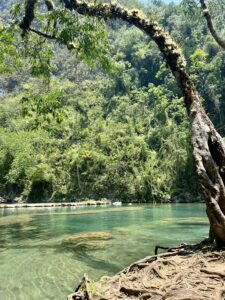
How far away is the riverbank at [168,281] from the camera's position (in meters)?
5.88

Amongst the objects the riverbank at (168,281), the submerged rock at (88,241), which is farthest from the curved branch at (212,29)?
the submerged rock at (88,241)

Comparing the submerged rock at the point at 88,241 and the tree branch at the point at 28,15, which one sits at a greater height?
the tree branch at the point at 28,15


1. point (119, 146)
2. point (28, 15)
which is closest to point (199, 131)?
point (28, 15)

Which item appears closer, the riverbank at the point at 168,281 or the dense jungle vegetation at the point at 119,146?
the riverbank at the point at 168,281

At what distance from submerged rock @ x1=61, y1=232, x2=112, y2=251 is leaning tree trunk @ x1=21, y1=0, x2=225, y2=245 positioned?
6.46m

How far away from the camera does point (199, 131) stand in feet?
29.9

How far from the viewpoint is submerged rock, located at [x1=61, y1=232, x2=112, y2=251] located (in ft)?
47.3

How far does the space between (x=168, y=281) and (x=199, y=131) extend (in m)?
3.70

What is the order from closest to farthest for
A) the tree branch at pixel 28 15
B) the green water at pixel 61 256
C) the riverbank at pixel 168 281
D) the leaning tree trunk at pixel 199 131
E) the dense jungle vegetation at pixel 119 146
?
the riverbank at pixel 168 281 < the leaning tree trunk at pixel 199 131 < the green water at pixel 61 256 < the tree branch at pixel 28 15 < the dense jungle vegetation at pixel 119 146

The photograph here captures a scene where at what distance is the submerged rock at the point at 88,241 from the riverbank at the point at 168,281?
6.63 meters

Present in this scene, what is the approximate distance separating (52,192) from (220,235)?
4960 cm

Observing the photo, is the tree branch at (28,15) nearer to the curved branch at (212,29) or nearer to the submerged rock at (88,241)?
the curved branch at (212,29)

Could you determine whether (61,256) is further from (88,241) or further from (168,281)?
(168,281)

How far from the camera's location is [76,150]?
5662cm
